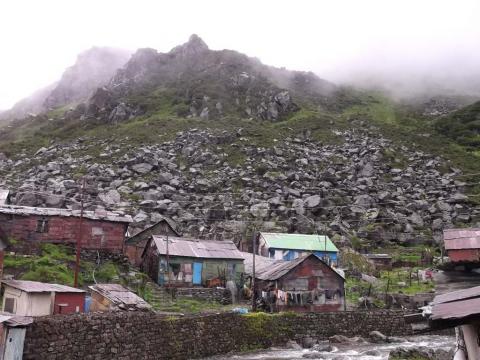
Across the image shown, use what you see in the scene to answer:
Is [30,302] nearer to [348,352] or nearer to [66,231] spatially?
[348,352]

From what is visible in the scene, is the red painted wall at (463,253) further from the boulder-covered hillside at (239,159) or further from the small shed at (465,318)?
the boulder-covered hillside at (239,159)

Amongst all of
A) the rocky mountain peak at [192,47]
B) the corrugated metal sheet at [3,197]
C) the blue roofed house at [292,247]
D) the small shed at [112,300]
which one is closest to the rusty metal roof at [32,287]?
the small shed at [112,300]

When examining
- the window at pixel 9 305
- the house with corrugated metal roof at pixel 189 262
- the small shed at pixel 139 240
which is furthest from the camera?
the small shed at pixel 139 240

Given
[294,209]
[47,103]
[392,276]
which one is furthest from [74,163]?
[47,103]

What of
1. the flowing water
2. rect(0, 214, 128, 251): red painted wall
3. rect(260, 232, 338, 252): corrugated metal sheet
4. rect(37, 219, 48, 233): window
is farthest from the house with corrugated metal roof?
the flowing water

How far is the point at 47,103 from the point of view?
19125cm

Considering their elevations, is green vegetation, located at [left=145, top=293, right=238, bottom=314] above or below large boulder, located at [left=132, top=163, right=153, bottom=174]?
below

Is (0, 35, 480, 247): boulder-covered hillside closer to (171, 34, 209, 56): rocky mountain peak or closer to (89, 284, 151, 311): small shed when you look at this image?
(171, 34, 209, 56): rocky mountain peak

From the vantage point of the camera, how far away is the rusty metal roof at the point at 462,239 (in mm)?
18047

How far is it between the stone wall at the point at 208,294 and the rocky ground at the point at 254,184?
19.8 metres

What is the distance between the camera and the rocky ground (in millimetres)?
67125

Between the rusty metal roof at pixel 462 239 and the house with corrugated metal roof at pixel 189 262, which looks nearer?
the rusty metal roof at pixel 462 239

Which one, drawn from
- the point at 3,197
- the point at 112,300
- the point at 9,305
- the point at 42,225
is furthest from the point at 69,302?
the point at 3,197

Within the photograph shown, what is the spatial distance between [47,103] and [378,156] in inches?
5595
